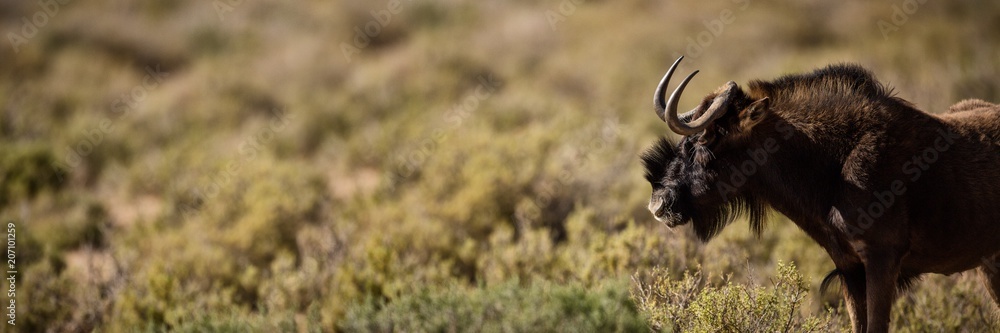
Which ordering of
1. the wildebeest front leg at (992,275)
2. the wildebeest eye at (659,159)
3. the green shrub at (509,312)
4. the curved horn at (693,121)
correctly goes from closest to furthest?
the curved horn at (693,121), the wildebeest front leg at (992,275), the wildebeest eye at (659,159), the green shrub at (509,312)

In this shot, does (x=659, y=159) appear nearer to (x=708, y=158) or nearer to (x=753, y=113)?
(x=708, y=158)

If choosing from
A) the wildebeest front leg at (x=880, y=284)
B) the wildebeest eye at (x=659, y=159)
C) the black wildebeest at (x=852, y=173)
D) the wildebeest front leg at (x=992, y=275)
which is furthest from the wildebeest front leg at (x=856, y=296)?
the wildebeest eye at (x=659, y=159)

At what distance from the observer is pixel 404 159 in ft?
33.0

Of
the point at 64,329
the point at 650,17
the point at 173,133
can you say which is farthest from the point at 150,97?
the point at 650,17

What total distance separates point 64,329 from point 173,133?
22.8ft

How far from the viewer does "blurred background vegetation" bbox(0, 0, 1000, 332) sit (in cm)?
522

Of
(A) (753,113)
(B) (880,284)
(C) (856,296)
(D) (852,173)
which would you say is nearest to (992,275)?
(C) (856,296)

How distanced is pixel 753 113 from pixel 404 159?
683 centimetres

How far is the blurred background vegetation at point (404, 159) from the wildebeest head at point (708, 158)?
426 mm

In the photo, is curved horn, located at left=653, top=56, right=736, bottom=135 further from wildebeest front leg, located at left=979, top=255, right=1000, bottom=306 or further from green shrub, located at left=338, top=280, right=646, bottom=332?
wildebeest front leg, located at left=979, top=255, right=1000, bottom=306

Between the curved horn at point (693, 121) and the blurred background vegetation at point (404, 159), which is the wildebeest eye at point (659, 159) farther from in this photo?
the blurred background vegetation at point (404, 159)

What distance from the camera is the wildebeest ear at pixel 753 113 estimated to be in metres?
3.67

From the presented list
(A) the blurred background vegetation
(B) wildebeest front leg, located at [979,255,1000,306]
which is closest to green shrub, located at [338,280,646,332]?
(A) the blurred background vegetation

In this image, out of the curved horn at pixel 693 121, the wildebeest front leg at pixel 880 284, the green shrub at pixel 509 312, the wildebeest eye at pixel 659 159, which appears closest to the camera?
the wildebeest front leg at pixel 880 284
